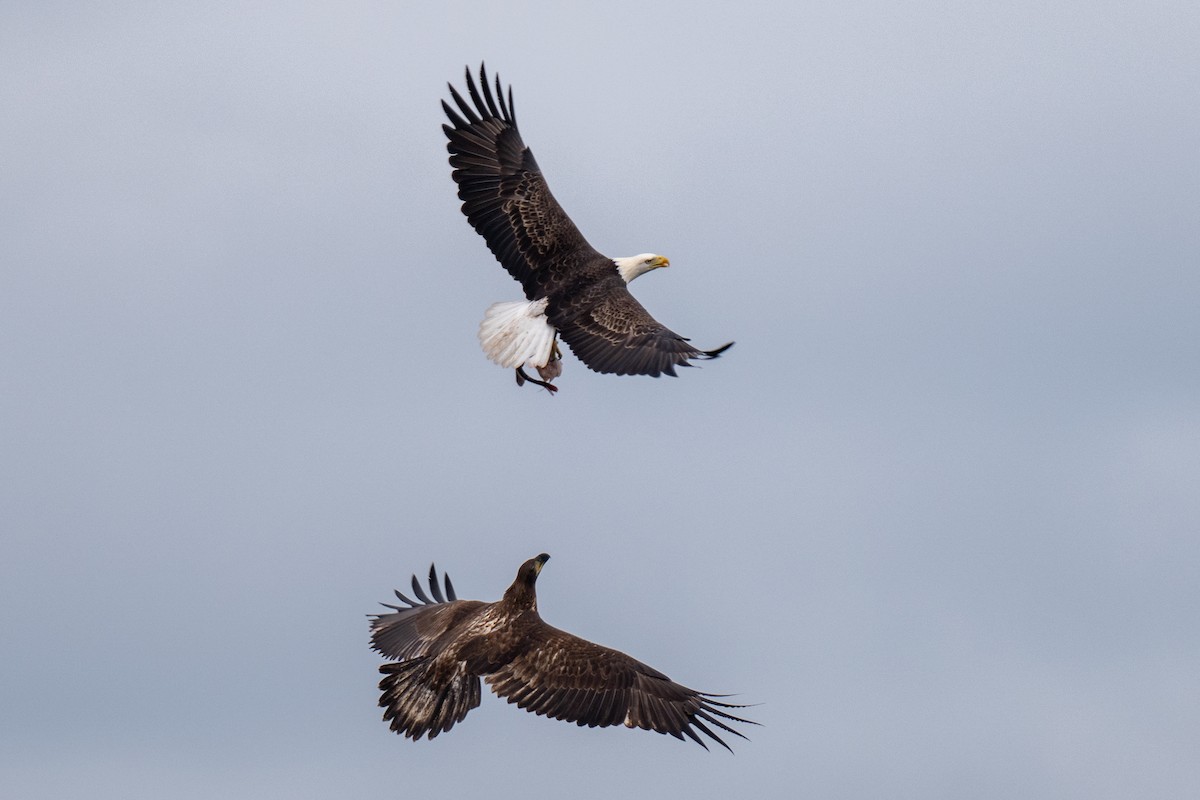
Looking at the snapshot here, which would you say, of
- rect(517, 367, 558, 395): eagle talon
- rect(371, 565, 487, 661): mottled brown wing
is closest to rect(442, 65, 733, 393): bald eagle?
rect(517, 367, 558, 395): eagle talon

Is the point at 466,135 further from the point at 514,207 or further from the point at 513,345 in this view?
the point at 513,345

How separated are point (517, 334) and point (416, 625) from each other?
260 centimetres

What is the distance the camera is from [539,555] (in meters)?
15.8

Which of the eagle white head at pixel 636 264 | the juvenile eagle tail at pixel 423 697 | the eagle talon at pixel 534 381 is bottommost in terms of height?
the juvenile eagle tail at pixel 423 697

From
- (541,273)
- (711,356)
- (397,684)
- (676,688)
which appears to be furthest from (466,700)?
(541,273)

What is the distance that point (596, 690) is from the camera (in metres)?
15.0

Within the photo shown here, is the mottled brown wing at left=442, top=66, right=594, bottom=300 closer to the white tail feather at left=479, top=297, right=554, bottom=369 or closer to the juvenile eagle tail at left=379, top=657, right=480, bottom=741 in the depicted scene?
the white tail feather at left=479, top=297, right=554, bottom=369

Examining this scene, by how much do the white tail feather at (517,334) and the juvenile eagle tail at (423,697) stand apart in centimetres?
316

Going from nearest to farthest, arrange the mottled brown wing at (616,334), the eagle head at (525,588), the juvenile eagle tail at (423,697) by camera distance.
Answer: the juvenile eagle tail at (423,697) < the eagle head at (525,588) < the mottled brown wing at (616,334)

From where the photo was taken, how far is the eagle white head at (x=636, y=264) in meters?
18.2

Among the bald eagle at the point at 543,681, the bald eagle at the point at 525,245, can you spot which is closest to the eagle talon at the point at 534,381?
the bald eagle at the point at 525,245

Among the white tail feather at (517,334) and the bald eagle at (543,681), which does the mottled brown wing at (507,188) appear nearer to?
the white tail feather at (517,334)

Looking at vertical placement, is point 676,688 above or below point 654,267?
below

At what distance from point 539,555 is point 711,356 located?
79.4 inches
